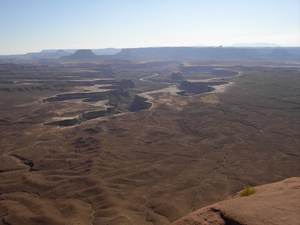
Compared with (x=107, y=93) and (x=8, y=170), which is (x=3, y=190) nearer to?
(x=8, y=170)

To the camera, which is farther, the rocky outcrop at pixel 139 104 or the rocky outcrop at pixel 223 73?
the rocky outcrop at pixel 223 73

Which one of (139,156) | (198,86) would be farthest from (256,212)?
(198,86)

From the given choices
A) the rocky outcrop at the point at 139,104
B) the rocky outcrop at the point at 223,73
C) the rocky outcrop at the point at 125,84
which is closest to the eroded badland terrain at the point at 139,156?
the rocky outcrop at the point at 139,104

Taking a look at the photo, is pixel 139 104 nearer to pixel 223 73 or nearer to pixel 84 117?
pixel 84 117

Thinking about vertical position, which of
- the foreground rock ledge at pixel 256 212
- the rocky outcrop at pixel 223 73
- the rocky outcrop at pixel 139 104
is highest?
the foreground rock ledge at pixel 256 212

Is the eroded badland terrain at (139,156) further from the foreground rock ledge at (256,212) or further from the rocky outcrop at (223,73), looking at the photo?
the rocky outcrop at (223,73)

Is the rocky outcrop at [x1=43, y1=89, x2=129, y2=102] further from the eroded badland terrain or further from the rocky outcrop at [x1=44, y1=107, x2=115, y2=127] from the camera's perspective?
the rocky outcrop at [x1=44, y1=107, x2=115, y2=127]

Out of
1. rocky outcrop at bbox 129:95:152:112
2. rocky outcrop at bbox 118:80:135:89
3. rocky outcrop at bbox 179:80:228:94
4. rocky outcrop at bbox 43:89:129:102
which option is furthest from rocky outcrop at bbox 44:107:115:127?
rocky outcrop at bbox 118:80:135:89
